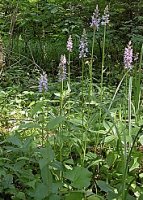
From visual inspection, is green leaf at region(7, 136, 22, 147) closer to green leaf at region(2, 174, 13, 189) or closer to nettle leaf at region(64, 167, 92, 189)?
green leaf at region(2, 174, 13, 189)

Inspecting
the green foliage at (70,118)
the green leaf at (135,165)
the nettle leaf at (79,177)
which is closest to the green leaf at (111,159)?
the green foliage at (70,118)

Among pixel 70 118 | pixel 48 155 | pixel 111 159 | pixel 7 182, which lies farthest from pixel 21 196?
pixel 70 118

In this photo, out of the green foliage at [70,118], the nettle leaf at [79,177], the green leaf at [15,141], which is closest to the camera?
the nettle leaf at [79,177]

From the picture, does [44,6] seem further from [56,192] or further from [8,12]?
[56,192]

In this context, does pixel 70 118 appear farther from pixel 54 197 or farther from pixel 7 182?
pixel 54 197

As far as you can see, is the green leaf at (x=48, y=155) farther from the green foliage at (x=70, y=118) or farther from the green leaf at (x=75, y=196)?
the green leaf at (x=75, y=196)

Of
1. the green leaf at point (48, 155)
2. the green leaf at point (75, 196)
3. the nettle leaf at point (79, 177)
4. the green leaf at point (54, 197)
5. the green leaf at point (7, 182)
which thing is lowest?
the green leaf at point (7, 182)

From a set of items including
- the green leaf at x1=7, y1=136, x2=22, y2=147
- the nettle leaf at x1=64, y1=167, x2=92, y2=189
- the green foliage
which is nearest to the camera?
the nettle leaf at x1=64, y1=167, x2=92, y2=189

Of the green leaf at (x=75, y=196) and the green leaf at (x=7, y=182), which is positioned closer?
the green leaf at (x=75, y=196)

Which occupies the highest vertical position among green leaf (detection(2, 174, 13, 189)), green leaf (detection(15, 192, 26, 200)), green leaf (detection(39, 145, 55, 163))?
green leaf (detection(39, 145, 55, 163))

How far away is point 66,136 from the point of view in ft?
5.57

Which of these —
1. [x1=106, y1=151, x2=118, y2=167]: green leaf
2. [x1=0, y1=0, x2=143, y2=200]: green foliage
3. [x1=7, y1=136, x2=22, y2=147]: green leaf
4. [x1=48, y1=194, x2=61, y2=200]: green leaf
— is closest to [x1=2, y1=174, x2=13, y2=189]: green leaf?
[x1=0, y1=0, x2=143, y2=200]: green foliage

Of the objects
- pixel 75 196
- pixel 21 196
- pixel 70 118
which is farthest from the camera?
pixel 70 118

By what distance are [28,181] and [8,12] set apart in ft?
14.4
